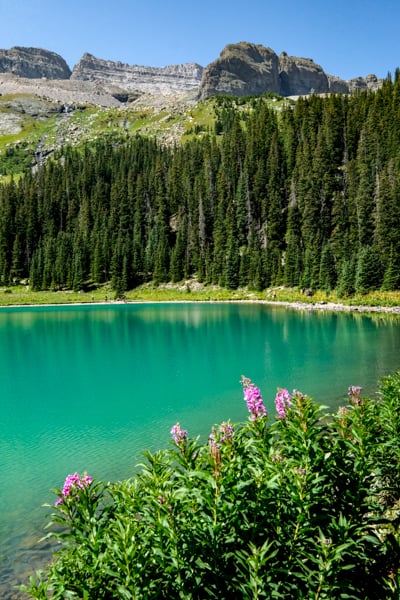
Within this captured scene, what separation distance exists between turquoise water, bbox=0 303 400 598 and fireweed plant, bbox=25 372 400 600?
504cm

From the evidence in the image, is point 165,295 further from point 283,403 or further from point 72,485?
point 72,485

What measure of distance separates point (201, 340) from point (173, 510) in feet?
114

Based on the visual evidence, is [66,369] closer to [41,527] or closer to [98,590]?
[41,527]

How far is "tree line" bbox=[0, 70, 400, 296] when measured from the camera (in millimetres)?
77750

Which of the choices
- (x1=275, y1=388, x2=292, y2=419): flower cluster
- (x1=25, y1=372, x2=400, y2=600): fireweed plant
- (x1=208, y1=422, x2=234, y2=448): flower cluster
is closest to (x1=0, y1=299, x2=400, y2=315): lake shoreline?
(x1=275, y1=388, x2=292, y2=419): flower cluster

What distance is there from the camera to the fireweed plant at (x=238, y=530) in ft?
12.5

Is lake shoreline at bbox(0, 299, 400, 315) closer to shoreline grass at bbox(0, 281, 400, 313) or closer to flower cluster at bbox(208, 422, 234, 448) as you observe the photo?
shoreline grass at bbox(0, 281, 400, 313)

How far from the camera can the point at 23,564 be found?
8422 mm

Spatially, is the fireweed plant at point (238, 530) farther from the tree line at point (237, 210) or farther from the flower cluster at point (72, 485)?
the tree line at point (237, 210)

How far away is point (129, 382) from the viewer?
24.8 m

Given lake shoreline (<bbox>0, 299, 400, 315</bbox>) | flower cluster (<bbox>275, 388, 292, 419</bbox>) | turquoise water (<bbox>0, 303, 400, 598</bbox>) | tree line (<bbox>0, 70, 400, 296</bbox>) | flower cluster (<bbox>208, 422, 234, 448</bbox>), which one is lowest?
turquoise water (<bbox>0, 303, 400, 598</bbox>)

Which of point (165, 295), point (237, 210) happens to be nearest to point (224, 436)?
point (165, 295)

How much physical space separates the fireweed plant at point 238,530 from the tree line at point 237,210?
6088 cm

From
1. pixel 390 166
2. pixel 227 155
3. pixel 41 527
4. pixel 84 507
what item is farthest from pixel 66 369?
pixel 227 155
